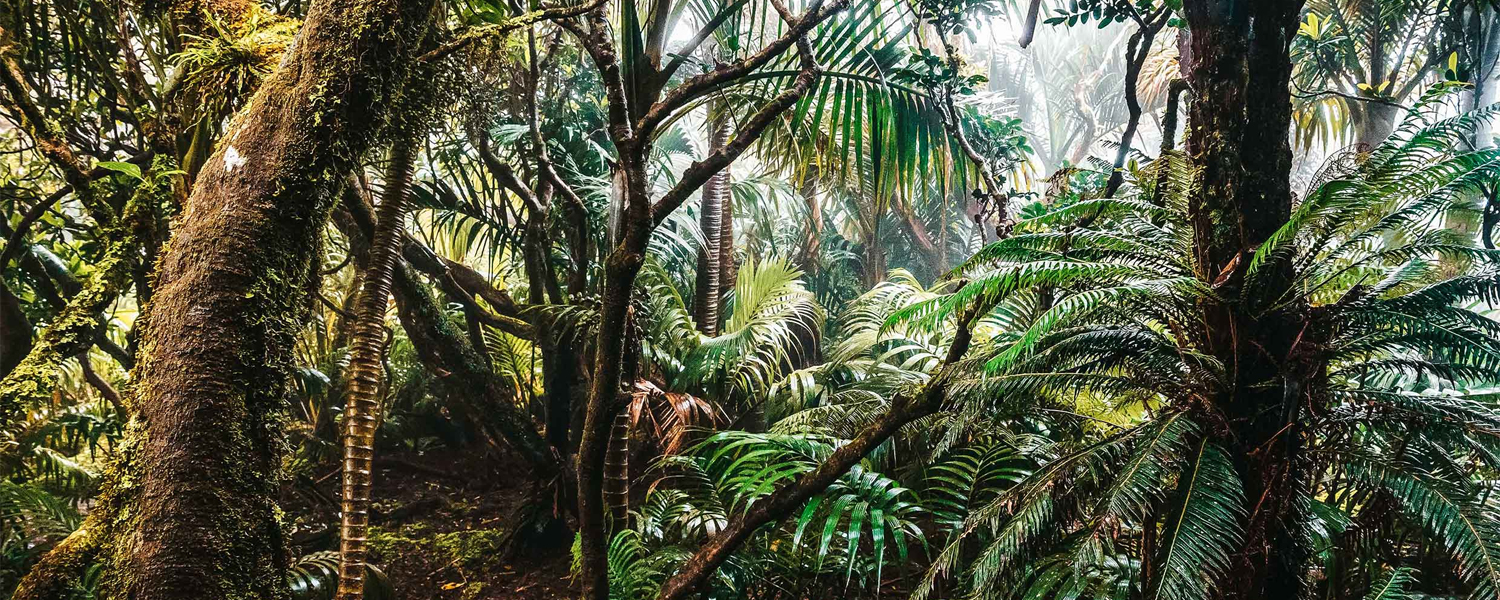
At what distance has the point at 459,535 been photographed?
175 inches

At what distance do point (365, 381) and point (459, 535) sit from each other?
2298mm

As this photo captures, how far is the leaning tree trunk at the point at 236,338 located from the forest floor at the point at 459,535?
2137 mm

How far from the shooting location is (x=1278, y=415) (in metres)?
1.62

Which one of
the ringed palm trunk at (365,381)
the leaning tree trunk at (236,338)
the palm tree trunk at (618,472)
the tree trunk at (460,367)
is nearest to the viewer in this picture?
the leaning tree trunk at (236,338)

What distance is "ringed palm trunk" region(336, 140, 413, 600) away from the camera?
7.99 feet

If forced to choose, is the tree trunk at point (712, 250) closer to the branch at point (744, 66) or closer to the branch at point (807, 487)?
the branch at point (744, 66)

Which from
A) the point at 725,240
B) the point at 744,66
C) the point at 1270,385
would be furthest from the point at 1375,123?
the point at 744,66

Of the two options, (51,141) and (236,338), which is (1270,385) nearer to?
(236,338)

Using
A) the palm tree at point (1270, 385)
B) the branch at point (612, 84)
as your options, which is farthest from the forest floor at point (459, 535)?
the palm tree at point (1270, 385)

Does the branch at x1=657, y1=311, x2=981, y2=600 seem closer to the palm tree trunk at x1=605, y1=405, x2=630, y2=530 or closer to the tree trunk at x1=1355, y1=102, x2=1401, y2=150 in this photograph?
the palm tree trunk at x1=605, y1=405, x2=630, y2=530

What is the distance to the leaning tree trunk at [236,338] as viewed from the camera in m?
1.49

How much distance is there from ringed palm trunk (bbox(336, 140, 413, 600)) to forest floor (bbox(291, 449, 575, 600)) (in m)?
1.33

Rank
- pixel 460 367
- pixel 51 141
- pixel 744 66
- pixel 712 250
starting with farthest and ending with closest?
1. pixel 712 250
2. pixel 460 367
3. pixel 51 141
4. pixel 744 66

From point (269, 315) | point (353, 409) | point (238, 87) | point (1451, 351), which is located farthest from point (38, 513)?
point (1451, 351)
